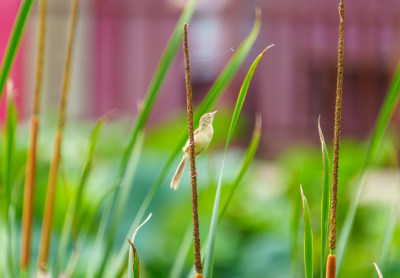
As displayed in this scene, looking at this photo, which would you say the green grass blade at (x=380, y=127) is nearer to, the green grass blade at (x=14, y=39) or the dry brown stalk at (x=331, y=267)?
the dry brown stalk at (x=331, y=267)

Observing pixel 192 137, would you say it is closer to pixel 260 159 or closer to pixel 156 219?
pixel 156 219

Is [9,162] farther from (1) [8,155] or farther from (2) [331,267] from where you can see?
(2) [331,267]

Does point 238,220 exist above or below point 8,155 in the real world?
below

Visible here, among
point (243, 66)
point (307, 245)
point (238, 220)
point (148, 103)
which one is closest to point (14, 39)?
point (148, 103)

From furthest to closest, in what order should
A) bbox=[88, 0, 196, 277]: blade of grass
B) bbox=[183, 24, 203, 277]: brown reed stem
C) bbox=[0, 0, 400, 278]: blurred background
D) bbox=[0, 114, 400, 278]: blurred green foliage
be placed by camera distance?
bbox=[0, 0, 400, 278]: blurred background
bbox=[0, 114, 400, 278]: blurred green foliage
bbox=[88, 0, 196, 277]: blade of grass
bbox=[183, 24, 203, 277]: brown reed stem

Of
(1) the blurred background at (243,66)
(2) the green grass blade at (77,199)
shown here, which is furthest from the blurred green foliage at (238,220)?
(1) the blurred background at (243,66)

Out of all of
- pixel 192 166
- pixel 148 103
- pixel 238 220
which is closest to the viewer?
pixel 192 166

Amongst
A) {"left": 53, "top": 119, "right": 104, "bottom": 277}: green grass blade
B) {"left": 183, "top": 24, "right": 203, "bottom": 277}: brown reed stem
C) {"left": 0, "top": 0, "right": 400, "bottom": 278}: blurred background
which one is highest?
{"left": 183, "top": 24, "right": 203, "bottom": 277}: brown reed stem

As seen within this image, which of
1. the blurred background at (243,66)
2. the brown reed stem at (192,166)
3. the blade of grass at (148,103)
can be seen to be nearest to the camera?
the brown reed stem at (192,166)

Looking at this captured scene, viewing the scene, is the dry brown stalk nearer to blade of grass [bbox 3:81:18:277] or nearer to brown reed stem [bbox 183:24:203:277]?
brown reed stem [bbox 183:24:203:277]

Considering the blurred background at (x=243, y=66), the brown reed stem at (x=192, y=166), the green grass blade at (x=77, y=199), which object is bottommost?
the blurred background at (x=243, y=66)

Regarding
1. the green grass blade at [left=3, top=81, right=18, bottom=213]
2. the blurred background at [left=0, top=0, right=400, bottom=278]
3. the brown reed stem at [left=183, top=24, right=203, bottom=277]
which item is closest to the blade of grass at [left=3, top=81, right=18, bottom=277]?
the green grass blade at [left=3, top=81, right=18, bottom=213]
